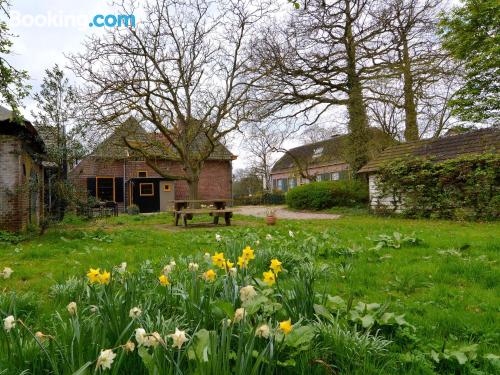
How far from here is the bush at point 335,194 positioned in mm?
21359

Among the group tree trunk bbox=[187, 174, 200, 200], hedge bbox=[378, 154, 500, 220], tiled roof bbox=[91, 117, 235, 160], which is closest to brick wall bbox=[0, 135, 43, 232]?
tiled roof bbox=[91, 117, 235, 160]

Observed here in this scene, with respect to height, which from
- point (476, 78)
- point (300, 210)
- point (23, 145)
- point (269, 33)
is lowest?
point (300, 210)

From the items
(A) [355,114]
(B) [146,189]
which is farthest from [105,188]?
(A) [355,114]

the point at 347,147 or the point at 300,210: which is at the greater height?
the point at 347,147

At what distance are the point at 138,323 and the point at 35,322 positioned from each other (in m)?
1.56

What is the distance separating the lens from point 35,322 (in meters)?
2.88

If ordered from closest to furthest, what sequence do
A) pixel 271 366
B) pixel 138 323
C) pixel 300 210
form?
pixel 271 366 < pixel 138 323 < pixel 300 210

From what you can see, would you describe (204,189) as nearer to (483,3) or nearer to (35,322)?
(483,3)

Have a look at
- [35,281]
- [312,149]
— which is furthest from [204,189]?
[35,281]

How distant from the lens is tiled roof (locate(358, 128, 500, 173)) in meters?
14.4

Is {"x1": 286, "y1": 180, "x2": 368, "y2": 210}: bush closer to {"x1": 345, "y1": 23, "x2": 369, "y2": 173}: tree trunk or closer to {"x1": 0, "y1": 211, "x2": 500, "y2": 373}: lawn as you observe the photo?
{"x1": 345, "y1": 23, "x2": 369, "y2": 173}: tree trunk

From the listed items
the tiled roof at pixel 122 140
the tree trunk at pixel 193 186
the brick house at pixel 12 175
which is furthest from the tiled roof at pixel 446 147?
the brick house at pixel 12 175

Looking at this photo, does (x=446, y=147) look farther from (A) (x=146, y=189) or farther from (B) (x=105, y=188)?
(B) (x=105, y=188)

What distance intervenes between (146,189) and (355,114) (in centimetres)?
1767
